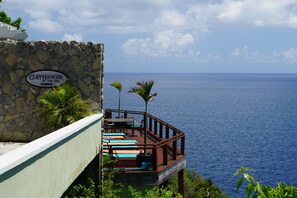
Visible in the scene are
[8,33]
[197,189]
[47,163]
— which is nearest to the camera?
[47,163]

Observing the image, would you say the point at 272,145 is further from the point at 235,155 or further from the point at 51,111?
the point at 51,111

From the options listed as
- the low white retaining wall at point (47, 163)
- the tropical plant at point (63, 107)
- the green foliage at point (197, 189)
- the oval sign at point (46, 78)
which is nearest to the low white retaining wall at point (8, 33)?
the oval sign at point (46, 78)

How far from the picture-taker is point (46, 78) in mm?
12117

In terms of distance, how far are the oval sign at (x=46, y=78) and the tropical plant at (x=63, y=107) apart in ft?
1.27

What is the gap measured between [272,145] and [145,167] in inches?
1663

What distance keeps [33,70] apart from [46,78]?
40cm

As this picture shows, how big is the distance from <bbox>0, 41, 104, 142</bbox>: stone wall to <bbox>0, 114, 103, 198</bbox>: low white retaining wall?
222 centimetres

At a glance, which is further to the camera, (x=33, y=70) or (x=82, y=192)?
(x=33, y=70)

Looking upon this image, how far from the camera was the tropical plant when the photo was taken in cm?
1139

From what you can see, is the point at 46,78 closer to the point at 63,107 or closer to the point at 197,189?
the point at 63,107

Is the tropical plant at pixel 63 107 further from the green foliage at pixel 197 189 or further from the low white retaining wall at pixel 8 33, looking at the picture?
the green foliage at pixel 197 189

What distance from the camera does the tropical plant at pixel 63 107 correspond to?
1139 cm

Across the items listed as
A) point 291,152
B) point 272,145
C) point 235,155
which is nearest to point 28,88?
point 235,155

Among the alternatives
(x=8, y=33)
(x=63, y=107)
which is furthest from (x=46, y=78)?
(x=8, y=33)
